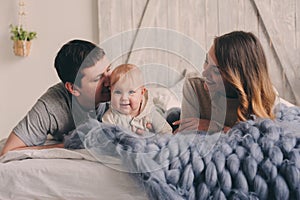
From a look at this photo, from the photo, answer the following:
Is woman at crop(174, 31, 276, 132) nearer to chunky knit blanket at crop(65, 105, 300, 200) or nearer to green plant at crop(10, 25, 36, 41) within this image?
chunky knit blanket at crop(65, 105, 300, 200)

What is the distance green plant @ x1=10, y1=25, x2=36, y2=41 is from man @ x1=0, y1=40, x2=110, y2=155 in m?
1.36

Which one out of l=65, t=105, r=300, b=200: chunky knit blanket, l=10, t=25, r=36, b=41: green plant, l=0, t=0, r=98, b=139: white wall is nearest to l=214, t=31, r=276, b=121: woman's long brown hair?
l=65, t=105, r=300, b=200: chunky knit blanket

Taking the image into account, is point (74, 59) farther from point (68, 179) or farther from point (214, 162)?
point (214, 162)

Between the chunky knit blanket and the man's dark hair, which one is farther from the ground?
the man's dark hair

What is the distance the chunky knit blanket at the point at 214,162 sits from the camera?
130 cm

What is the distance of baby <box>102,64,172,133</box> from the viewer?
146 centimetres

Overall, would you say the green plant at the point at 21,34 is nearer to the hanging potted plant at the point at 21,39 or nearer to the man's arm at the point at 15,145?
the hanging potted plant at the point at 21,39

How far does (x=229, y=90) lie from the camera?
1594 millimetres

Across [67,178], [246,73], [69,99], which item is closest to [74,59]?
[69,99]

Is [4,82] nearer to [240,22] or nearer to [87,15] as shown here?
[87,15]

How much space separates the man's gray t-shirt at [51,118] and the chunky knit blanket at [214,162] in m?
0.27

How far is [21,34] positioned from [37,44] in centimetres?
14

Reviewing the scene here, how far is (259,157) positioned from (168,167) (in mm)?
240

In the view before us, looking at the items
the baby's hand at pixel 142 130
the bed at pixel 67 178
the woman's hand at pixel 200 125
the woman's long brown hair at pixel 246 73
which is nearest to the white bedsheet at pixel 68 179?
the bed at pixel 67 178
